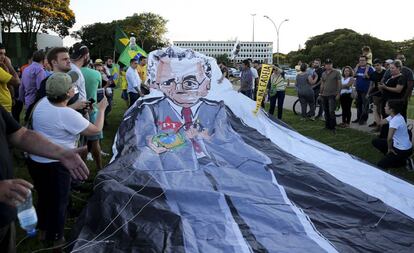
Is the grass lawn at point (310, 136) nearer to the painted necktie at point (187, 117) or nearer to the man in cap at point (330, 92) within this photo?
the man in cap at point (330, 92)

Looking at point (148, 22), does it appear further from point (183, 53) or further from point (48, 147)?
point (48, 147)

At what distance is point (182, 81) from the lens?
688 cm

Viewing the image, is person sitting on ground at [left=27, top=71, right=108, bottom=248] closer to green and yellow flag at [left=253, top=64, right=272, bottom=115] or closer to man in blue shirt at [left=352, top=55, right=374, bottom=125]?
green and yellow flag at [left=253, top=64, right=272, bottom=115]

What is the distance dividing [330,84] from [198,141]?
458cm

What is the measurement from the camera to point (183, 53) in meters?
7.20

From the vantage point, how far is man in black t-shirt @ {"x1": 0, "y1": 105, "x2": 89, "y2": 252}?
1522 mm

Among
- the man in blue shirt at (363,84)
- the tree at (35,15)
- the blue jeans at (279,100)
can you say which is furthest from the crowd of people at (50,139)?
the tree at (35,15)

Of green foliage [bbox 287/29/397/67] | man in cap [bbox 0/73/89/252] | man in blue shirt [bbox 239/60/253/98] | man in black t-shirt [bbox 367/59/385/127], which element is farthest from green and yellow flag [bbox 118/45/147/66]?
green foliage [bbox 287/29/397/67]

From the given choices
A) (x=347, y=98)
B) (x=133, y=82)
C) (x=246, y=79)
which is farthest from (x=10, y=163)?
(x=246, y=79)

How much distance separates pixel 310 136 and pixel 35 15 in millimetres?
40097

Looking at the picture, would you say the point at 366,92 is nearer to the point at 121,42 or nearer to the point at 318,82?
the point at 318,82

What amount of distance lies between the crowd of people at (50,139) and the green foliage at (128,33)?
200 feet

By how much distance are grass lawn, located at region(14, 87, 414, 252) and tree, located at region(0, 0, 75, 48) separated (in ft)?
107

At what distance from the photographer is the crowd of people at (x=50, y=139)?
6.04 ft
